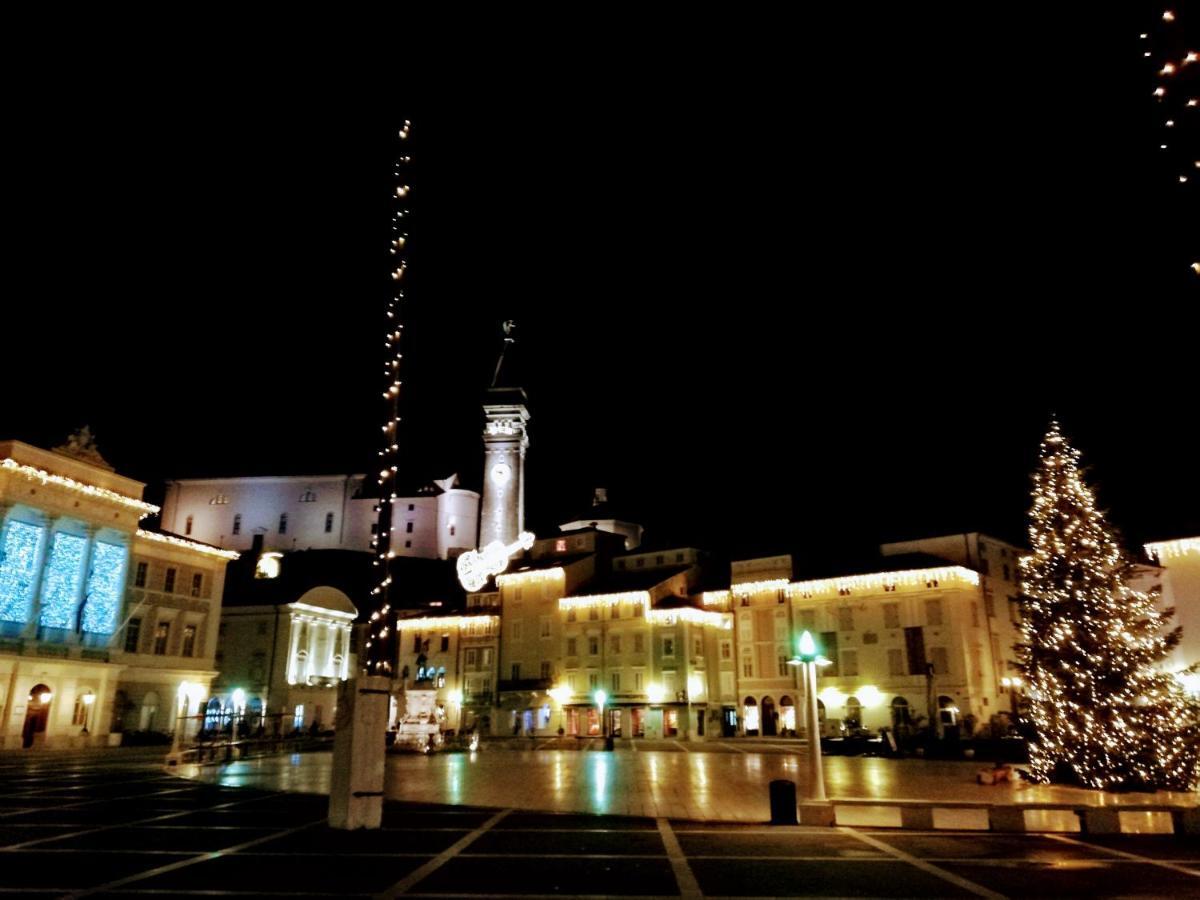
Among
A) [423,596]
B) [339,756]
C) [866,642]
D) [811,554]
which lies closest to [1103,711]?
[339,756]

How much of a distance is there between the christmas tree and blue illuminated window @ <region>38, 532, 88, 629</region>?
42.1m

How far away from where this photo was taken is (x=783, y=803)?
1582 cm

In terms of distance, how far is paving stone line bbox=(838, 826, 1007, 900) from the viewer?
10.0 m

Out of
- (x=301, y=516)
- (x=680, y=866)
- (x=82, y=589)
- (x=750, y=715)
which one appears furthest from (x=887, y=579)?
(x=301, y=516)

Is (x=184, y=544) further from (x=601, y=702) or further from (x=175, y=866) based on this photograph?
(x=175, y=866)

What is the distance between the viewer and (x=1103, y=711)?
21078 mm

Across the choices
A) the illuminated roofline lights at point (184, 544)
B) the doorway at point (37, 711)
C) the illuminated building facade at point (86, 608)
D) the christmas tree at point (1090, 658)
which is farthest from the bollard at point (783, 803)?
the illuminated roofline lights at point (184, 544)

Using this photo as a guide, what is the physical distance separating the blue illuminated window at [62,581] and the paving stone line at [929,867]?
40.1 m

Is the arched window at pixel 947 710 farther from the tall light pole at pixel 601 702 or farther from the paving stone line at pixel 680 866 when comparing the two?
the paving stone line at pixel 680 866

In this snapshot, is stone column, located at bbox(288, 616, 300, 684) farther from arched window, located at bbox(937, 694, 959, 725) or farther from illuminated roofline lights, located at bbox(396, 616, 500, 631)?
arched window, located at bbox(937, 694, 959, 725)

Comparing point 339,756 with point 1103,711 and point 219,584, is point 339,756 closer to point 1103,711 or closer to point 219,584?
point 1103,711

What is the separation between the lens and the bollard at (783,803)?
15.7m

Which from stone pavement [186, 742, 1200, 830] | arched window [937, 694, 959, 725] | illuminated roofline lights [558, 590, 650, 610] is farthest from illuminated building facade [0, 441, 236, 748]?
arched window [937, 694, 959, 725]

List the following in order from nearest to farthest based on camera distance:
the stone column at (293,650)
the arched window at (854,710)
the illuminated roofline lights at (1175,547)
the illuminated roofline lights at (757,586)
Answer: the illuminated roofline lights at (1175,547)
the arched window at (854,710)
the illuminated roofline lights at (757,586)
the stone column at (293,650)
